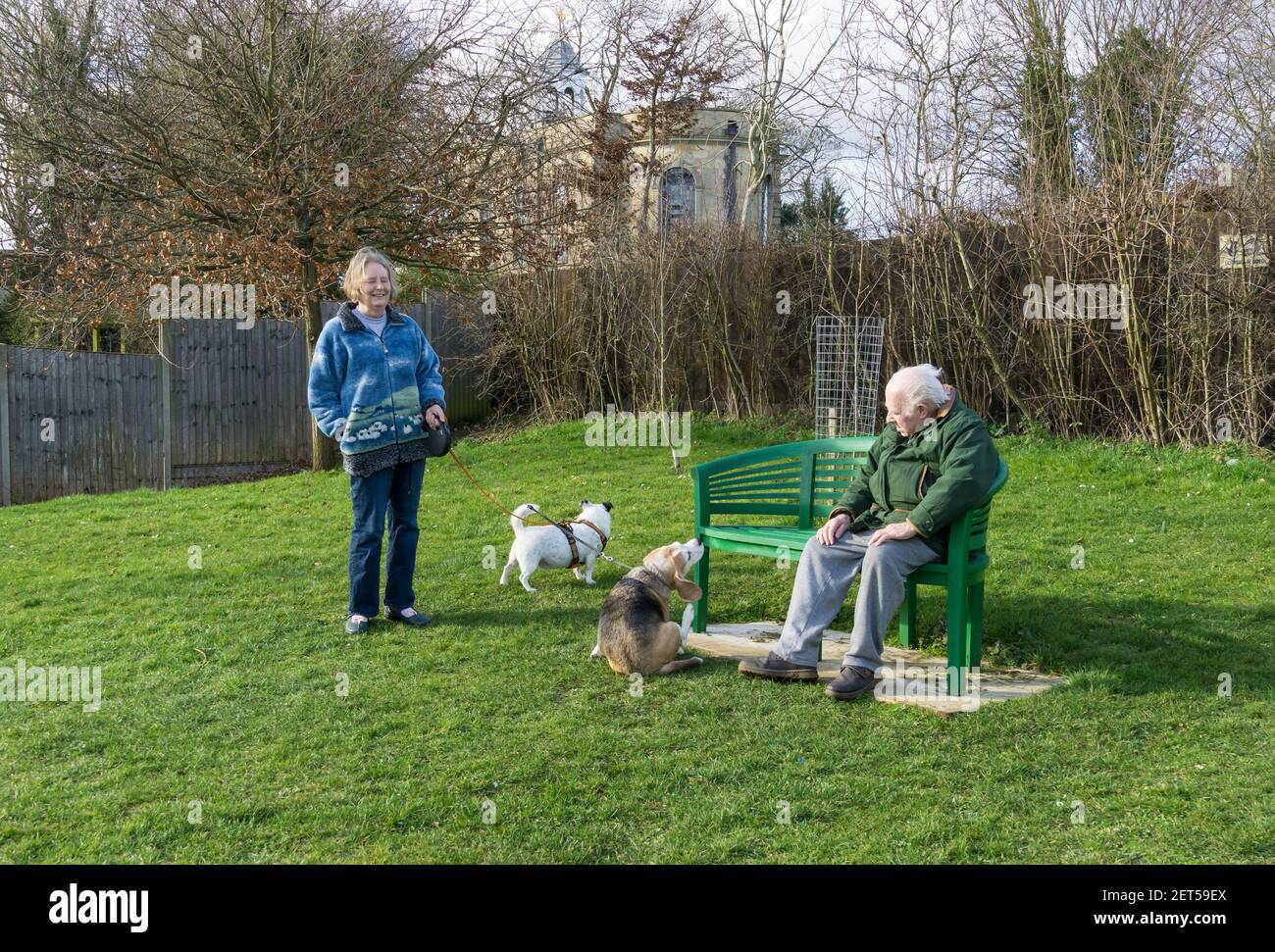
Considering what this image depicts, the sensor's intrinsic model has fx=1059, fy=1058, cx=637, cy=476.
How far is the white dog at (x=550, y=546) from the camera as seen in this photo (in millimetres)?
6660

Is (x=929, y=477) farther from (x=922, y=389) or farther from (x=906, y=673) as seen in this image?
Result: (x=906, y=673)

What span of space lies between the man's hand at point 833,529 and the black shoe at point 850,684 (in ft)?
2.00

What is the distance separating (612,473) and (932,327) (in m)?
4.09

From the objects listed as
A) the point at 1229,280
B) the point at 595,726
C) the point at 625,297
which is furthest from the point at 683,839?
the point at 625,297

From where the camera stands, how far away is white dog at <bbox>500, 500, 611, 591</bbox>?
6.66 meters

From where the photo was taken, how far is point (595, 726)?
4.34 meters

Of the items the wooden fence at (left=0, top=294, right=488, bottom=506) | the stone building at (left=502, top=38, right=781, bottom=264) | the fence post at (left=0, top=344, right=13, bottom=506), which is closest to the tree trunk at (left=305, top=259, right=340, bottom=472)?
the wooden fence at (left=0, top=294, right=488, bottom=506)

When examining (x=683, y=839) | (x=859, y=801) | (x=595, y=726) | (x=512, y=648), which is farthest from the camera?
(x=512, y=648)

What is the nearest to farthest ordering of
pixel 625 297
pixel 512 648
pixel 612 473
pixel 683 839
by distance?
pixel 683 839, pixel 512 648, pixel 612 473, pixel 625 297

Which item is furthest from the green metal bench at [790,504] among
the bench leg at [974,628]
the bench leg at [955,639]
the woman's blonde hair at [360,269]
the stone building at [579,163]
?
the stone building at [579,163]

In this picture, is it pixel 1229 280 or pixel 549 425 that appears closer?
pixel 1229 280

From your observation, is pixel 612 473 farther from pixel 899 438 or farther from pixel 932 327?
pixel 899 438

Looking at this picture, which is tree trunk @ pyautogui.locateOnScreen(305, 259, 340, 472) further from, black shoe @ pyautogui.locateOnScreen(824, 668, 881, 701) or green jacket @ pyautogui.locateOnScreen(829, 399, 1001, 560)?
black shoe @ pyautogui.locateOnScreen(824, 668, 881, 701)

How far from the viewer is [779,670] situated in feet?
16.0
